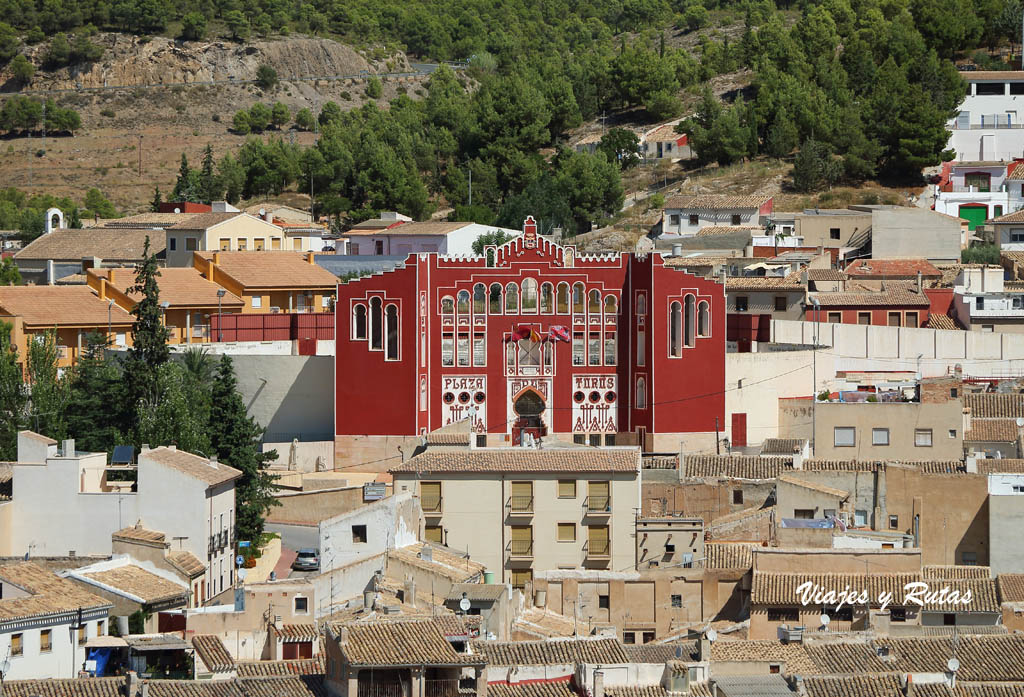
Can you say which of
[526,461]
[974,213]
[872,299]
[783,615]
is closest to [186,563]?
[526,461]

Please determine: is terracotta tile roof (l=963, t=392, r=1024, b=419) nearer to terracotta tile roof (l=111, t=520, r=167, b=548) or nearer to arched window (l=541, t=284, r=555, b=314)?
arched window (l=541, t=284, r=555, b=314)

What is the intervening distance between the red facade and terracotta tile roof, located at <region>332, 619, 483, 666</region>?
103ft

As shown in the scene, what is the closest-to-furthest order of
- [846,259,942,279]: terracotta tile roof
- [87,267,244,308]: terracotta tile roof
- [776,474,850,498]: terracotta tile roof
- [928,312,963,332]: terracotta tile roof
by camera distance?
[776,474,850,498]: terracotta tile roof
[928,312,963,332]: terracotta tile roof
[87,267,244,308]: terracotta tile roof
[846,259,942,279]: terracotta tile roof

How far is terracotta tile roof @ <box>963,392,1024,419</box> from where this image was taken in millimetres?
59312

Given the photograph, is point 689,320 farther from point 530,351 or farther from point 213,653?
point 213,653

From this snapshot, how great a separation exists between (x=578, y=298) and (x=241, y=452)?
1307 centimetres

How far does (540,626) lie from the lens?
39.5m

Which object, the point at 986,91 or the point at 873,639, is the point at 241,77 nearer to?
the point at 986,91

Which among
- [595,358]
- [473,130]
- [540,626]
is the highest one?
[473,130]

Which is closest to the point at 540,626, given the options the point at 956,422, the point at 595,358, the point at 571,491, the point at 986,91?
the point at 571,491

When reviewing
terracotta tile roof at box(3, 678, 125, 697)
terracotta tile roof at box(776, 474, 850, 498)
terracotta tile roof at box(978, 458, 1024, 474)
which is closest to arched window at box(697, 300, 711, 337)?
terracotta tile roof at box(978, 458, 1024, 474)

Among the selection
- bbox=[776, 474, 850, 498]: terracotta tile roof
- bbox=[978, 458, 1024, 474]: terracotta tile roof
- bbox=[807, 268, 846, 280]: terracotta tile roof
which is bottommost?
bbox=[776, 474, 850, 498]: terracotta tile roof

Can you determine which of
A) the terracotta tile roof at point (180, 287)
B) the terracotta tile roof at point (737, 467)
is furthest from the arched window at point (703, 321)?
the terracotta tile roof at point (180, 287)

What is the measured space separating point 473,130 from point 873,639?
73853 mm
